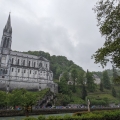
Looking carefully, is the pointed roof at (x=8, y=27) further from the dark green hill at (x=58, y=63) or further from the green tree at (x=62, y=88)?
the dark green hill at (x=58, y=63)

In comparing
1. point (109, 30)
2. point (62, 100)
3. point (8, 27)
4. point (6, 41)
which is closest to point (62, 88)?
point (62, 100)

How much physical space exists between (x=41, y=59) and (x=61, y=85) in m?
18.1

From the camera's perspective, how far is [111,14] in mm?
A: 15297

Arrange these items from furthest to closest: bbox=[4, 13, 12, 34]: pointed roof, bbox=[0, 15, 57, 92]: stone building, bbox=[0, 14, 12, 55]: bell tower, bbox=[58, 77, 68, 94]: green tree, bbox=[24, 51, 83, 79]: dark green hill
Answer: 1. bbox=[24, 51, 83, 79]: dark green hill
2. bbox=[58, 77, 68, 94]: green tree
3. bbox=[4, 13, 12, 34]: pointed roof
4. bbox=[0, 14, 12, 55]: bell tower
5. bbox=[0, 15, 57, 92]: stone building

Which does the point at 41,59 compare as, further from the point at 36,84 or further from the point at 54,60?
the point at 54,60

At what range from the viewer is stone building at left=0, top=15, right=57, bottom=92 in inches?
2707

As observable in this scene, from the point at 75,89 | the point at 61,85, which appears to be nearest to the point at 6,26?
the point at 61,85

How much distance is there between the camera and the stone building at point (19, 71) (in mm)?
68750

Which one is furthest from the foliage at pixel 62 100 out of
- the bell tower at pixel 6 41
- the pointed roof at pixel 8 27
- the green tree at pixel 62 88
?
the pointed roof at pixel 8 27

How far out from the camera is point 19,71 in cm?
7325

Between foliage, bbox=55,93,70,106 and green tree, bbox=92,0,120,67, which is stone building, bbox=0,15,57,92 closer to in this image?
foliage, bbox=55,93,70,106

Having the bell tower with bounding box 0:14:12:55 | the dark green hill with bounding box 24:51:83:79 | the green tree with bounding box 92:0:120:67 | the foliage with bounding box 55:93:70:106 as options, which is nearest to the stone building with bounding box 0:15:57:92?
the bell tower with bounding box 0:14:12:55

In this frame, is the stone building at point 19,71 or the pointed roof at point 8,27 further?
the pointed roof at point 8,27

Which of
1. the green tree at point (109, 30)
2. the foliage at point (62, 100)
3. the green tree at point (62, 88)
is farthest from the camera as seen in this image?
the green tree at point (62, 88)
